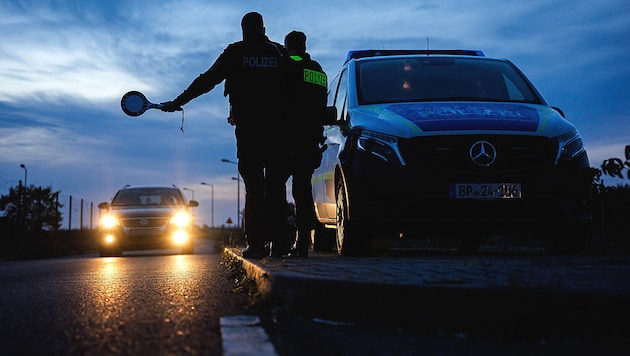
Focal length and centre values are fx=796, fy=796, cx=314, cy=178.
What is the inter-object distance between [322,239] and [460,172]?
372cm

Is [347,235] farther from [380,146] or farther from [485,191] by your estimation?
[485,191]

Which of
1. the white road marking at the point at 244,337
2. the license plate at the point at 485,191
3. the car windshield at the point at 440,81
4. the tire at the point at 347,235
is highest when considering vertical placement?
the car windshield at the point at 440,81

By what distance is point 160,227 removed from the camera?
19000mm

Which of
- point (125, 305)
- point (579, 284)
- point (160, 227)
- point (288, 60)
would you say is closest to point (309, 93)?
point (288, 60)

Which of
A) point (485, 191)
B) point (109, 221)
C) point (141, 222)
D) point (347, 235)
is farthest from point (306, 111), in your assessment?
point (109, 221)

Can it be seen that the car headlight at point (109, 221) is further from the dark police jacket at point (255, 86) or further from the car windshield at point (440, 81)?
the dark police jacket at point (255, 86)

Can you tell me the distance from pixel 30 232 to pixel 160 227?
106ft

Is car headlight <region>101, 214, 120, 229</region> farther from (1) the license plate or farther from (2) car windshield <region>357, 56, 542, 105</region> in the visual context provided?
(1) the license plate

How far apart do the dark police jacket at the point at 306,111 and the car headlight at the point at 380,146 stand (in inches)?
17.6

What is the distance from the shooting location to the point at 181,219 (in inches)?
765

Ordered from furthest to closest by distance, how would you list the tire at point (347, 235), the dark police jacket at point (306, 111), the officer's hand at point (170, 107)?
the officer's hand at point (170, 107) < the tire at point (347, 235) < the dark police jacket at point (306, 111)

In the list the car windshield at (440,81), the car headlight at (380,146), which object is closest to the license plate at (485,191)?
the car headlight at (380,146)

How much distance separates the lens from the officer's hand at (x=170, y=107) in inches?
307

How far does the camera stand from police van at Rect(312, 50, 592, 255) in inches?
276
